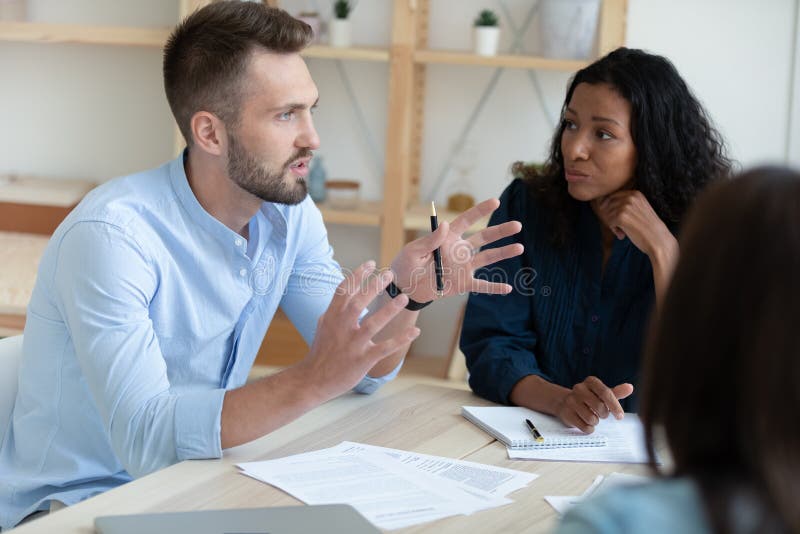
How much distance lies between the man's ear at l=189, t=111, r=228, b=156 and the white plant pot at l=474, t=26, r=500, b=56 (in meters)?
1.41

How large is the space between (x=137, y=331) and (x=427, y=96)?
2028 millimetres

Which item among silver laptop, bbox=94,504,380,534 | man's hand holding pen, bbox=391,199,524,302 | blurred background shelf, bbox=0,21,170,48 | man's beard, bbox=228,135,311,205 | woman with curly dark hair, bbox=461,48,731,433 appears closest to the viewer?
silver laptop, bbox=94,504,380,534

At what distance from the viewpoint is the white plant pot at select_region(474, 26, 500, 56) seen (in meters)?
3.00

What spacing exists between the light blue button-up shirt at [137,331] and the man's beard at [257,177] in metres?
0.08

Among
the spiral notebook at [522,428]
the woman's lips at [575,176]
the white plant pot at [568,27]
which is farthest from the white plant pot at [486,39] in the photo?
the spiral notebook at [522,428]

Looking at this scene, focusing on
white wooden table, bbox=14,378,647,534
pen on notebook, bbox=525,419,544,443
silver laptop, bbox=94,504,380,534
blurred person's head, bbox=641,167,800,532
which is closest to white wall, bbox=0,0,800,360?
white wooden table, bbox=14,378,647,534

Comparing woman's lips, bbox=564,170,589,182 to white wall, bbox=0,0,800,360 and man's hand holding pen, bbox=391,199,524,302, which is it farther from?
white wall, bbox=0,0,800,360

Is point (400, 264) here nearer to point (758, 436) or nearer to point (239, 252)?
point (239, 252)

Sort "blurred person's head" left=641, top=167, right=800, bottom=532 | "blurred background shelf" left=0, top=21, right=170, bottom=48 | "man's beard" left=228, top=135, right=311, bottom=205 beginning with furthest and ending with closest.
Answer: "blurred background shelf" left=0, top=21, right=170, bottom=48 → "man's beard" left=228, top=135, right=311, bottom=205 → "blurred person's head" left=641, top=167, right=800, bottom=532

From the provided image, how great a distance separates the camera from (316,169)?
3.18 metres

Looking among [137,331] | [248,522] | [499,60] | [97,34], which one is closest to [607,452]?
[248,522]

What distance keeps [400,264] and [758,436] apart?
1.03 metres

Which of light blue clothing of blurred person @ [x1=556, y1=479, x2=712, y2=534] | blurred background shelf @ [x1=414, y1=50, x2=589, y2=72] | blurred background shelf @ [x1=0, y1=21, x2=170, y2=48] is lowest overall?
light blue clothing of blurred person @ [x1=556, y1=479, x2=712, y2=534]

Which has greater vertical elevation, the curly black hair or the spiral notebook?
the curly black hair
